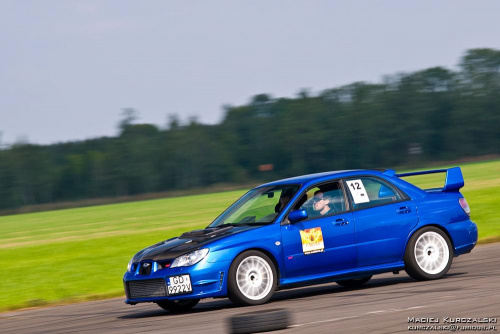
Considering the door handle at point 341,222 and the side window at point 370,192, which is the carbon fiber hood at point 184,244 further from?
the side window at point 370,192

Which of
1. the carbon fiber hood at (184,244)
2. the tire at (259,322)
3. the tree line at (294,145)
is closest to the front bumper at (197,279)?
the carbon fiber hood at (184,244)

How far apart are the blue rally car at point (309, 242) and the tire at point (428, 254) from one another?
0.01 metres

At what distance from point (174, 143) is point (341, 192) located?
13846 centimetres

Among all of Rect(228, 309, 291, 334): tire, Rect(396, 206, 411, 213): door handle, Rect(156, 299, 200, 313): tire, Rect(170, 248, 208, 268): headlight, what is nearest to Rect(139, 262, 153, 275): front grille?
Rect(170, 248, 208, 268): headlight

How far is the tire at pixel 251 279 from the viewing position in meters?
9.02

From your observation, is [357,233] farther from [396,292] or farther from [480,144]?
[480,144]

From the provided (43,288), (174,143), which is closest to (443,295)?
(43,288)

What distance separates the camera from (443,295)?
Answer: 8.70m

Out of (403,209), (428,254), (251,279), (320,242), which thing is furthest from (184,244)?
(428,254)

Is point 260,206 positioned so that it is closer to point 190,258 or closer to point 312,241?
point 312,241

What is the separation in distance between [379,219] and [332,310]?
1.99 metres

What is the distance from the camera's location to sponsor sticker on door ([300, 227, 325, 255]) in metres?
9.47

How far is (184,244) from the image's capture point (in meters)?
9.35

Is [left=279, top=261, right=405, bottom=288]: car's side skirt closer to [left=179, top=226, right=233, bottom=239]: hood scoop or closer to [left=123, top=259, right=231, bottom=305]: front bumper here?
[left=123, top=259, right=231, bottom=305]: front bumper
